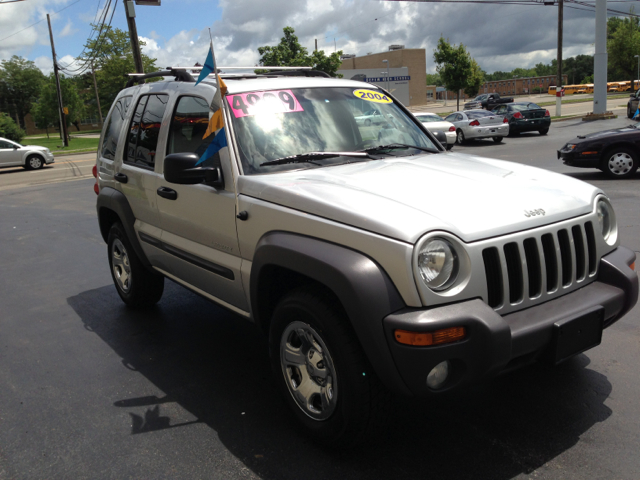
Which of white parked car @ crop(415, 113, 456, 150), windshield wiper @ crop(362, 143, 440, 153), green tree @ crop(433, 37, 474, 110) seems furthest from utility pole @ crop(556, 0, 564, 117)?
windshield wiper @ crop(362, 143, 440, 153)

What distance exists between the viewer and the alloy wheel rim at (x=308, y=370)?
2.84 meters

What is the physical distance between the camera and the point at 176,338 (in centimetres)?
470

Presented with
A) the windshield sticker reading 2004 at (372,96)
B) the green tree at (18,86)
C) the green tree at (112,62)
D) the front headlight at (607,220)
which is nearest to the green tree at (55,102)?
the green tree at (112,62)

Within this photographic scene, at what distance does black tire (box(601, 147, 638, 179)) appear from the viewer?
10906 millimetres

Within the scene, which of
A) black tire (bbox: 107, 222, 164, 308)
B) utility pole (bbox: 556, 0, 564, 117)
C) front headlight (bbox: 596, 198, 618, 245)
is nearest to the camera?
front headlight (bbox: 596, 198, 618, 245)

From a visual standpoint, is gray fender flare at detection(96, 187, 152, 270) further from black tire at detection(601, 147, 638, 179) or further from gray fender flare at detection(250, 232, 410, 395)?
black tire at detection(601, 147, 638, 179)

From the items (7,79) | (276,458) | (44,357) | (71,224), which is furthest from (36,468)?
(7,79)

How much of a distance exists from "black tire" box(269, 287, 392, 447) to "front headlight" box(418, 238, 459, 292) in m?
0.46

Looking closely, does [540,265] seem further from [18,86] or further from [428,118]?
[18,86]

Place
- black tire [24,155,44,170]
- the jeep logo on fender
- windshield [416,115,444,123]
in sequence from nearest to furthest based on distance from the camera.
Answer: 1. the jeep logo on fender
2. windshield [416,115,444,123]
3. black tire [24,155,44,170]

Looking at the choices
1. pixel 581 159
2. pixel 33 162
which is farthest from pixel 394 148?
pixel 33 162

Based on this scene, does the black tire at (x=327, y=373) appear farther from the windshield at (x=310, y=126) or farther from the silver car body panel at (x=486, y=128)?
the silver car body panel at (x=486, y=128)

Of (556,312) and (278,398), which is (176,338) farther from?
(556,312)

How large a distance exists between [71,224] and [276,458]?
873cm
